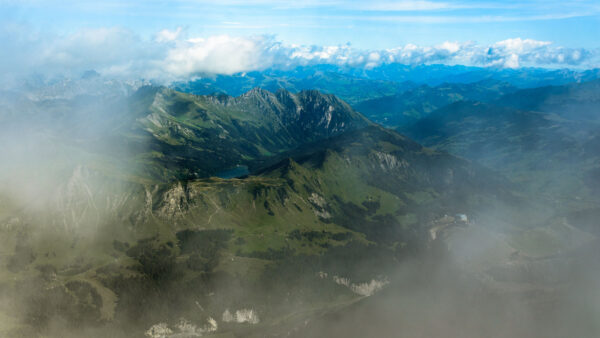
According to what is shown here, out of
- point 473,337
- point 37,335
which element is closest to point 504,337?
point 473,337

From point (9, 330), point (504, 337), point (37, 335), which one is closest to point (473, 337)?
point (504, 337)

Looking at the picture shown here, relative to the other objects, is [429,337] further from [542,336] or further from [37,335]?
[37,335]

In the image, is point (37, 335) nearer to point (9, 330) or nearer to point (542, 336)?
point (9, 330)

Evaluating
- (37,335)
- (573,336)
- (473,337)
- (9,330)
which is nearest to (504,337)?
(473,337)

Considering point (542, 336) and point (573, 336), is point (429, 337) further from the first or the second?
point (573, 336)

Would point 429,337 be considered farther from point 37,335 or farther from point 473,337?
point 37,335

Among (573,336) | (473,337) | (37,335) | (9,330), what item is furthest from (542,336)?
(9,330)

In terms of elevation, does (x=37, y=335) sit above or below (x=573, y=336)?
below

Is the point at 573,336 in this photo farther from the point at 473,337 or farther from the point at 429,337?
the point at 429,337
